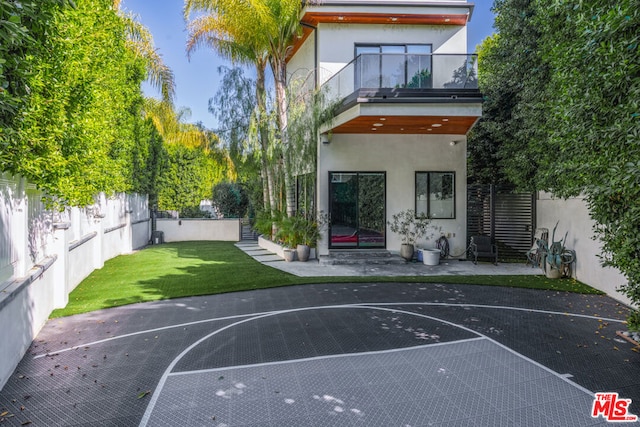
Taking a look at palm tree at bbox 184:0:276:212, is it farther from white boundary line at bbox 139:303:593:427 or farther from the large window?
white boundary line at bbox 139:303:593:427

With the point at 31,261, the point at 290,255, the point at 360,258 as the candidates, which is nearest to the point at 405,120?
the point at 360,258

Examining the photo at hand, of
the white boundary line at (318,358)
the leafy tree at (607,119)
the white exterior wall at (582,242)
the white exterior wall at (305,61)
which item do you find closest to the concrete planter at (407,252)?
the white exterior wall at (582,242)

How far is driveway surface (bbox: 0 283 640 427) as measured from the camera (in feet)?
12.9

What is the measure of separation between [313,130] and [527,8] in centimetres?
713

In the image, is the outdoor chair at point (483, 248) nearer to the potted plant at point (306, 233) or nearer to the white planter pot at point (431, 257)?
the white planter pot at point (431, 257)

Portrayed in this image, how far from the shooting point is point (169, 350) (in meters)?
5.60

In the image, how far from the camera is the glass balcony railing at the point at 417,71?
1123cm

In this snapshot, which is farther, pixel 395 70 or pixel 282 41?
pixel 282 41

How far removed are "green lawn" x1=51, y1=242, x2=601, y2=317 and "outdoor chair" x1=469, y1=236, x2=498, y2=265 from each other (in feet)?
6.69

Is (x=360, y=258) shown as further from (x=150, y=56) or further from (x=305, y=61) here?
(x=150, y=56)

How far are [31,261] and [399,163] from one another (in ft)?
34.4

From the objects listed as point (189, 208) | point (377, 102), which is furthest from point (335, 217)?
point (189, 208)

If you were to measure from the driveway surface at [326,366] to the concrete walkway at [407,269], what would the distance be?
3.29 m

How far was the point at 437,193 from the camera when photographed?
1374 cm
